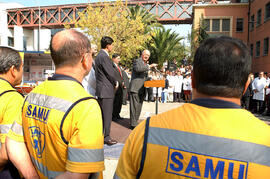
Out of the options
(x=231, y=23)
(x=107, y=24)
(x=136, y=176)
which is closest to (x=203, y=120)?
(x=136, y=176)

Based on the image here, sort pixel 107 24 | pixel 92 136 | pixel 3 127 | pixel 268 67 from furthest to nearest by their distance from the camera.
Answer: pixel 107 24, pixel 268 67, pixel 3 127, pixel 92 136

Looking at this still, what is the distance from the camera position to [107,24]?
2062 cm

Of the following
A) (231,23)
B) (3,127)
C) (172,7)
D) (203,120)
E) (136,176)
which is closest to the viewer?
(203,120)

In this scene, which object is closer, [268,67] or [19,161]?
[19,161]

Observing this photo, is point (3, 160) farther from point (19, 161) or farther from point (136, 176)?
point (136, 176)

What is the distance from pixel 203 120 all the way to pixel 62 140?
2.61ft

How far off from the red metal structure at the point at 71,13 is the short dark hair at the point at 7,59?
32.0m

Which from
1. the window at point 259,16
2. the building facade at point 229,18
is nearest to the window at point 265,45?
the window at point 259,16

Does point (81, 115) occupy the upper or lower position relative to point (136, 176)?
upper

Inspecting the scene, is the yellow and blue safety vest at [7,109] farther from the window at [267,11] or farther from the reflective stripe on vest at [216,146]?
the window at [267,11]

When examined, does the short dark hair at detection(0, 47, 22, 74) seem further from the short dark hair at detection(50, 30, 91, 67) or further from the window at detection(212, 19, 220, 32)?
the window at detection(212, 19, 220, 32)

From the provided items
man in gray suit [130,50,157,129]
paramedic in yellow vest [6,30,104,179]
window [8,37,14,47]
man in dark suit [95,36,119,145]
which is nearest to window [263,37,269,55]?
man in gray suit [130,50,157,129]

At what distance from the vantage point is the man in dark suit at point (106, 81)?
14.6ft

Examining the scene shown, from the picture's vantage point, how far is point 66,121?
4.12 feet
